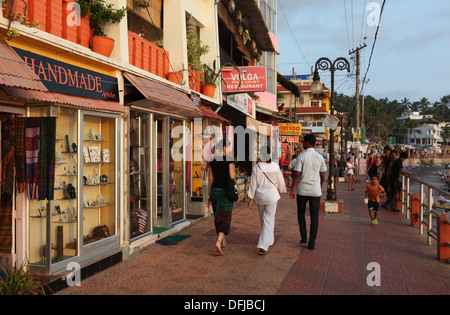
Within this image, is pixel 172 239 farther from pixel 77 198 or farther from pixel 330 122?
pixel 330 122

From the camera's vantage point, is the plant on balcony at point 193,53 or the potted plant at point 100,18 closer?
the potted plant at point 100,18

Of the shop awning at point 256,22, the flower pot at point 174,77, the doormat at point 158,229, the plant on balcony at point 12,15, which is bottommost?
the doormat at point 158,229

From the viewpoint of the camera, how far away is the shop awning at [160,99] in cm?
689

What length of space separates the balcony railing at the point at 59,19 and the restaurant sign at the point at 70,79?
564 mm

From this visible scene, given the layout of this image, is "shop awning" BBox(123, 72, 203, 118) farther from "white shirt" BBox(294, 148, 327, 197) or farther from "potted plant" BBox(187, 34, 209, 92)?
"white shirt" BBox(294, 148, 327, 197)

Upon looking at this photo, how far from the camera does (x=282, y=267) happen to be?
6.08 m

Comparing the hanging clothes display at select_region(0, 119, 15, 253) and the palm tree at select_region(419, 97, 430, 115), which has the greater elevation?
the palm tree at select_region(419, 97, 430, 115)

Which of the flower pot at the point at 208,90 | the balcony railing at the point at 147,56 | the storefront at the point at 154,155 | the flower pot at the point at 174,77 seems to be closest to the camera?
the storefront at the point at 154,155

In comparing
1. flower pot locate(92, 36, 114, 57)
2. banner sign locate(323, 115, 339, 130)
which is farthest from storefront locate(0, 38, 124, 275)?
banner sign locate(323, 115, 339, 130)

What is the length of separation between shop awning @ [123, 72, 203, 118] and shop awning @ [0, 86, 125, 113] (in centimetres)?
50

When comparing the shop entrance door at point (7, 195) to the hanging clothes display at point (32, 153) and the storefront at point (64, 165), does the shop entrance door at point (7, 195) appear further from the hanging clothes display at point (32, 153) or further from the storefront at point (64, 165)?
the hanging clothes display at point (32, 153)

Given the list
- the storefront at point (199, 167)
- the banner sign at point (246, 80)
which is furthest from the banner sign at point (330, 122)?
the storefront at point (199, 167)

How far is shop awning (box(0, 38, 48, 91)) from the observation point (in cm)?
398
